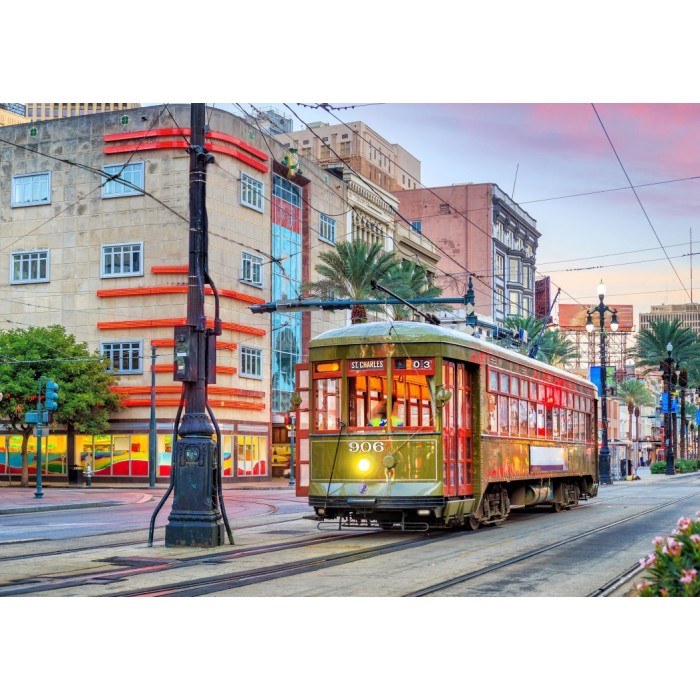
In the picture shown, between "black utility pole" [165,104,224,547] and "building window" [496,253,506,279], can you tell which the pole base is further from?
"building window" [496,253,506,279]

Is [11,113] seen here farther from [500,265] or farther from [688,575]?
[688,575]

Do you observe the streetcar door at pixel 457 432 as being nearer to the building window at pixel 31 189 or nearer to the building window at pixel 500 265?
the building window at pixel 31 189

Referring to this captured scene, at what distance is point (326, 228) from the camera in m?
67.6

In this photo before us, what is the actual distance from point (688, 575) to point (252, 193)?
2027 inches

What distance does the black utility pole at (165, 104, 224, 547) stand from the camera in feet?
54.3

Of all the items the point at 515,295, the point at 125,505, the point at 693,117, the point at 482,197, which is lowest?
the point at 125,505

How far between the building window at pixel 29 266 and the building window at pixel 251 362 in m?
11.5

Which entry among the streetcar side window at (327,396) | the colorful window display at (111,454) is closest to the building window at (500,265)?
the colorful window display at (111,454)

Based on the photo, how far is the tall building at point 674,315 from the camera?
54.2m

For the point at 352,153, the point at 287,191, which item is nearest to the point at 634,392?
the point at 352,153

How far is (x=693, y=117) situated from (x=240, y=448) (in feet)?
144

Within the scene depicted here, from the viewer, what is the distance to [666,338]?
213 ft

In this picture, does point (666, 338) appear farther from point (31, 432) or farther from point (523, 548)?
point (523, 548)
